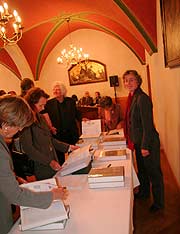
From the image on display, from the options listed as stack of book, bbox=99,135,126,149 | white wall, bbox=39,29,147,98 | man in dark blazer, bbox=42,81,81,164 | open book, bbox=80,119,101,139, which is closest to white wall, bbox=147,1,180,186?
stack of book, bbox=99,135,126,149

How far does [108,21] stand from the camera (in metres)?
8.52

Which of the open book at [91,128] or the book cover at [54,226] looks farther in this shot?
the open book at [91,128]

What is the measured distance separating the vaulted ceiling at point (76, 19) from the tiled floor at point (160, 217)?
9.21 feet

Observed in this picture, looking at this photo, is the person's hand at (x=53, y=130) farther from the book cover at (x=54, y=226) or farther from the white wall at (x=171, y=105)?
the book cover at (x=54, y=226)

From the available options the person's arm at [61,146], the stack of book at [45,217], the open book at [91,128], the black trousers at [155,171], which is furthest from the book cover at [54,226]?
the open book at [91,128]

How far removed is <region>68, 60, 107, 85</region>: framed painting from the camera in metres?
11.2

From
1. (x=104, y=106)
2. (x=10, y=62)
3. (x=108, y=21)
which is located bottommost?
(x=104, y=106)

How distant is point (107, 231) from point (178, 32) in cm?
192

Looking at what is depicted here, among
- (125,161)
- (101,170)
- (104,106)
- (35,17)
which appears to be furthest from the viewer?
(35,17)

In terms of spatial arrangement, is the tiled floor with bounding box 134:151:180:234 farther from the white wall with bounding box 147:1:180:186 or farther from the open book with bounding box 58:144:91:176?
the open book with bounding box 58:144:91:176

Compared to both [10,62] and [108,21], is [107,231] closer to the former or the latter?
[108,21]

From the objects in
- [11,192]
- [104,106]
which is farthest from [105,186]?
[104,106]

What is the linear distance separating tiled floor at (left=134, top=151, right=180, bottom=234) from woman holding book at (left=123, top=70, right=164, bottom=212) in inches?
4.2

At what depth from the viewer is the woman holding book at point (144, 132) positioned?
2883 millimetres
